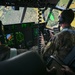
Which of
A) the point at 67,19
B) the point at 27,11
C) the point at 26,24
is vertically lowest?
the point at 27,11

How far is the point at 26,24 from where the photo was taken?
289cm

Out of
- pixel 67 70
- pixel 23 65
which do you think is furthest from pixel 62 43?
pixel 23 65

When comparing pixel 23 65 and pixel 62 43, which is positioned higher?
pixel 23 65

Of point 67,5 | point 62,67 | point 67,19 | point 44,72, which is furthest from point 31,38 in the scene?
point 67,5

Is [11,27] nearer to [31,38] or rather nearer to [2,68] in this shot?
[31,38]

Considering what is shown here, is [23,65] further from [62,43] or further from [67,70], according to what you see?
[62,43]

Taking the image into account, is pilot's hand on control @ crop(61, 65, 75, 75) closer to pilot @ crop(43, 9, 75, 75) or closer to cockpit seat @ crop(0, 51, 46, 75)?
pilot @ crop(43, 9, 75, 75)

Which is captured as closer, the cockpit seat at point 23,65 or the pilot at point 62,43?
the cockpit seat at point 23,65

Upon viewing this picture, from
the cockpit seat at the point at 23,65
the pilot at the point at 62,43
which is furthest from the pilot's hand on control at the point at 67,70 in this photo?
the cockpit seat at the point at 23,65

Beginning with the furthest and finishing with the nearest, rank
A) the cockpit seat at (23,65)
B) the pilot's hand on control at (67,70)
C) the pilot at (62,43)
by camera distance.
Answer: the pilot at (62,43) → the pilot's hand on control at (67,70) → the cockpit seat at (23,65)

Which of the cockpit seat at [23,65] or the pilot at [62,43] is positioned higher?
the cockpit seat at [23,65]

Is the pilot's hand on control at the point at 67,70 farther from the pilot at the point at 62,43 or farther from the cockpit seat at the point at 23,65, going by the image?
the cockpit seat at the point at 23,65

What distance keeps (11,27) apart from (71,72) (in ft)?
3.98

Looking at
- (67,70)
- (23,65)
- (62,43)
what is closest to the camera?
(23,65)
